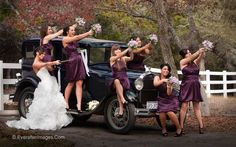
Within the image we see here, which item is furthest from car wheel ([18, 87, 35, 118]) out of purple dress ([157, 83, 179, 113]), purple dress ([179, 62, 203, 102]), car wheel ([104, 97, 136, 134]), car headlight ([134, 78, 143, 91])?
purple dress ([179, 62, 203, 102])

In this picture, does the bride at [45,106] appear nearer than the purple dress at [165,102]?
No

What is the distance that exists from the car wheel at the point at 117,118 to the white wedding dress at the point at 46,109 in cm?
110

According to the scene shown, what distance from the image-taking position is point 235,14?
2061 cm

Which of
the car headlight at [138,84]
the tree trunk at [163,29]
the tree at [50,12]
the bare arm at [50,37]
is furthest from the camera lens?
the tree at [50,12]

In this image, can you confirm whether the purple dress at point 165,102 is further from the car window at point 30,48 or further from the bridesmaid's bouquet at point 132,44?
the car window at point 30,48

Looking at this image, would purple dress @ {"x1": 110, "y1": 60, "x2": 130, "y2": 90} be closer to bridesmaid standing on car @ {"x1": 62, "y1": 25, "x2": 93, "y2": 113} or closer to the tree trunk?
bridesmaid standing on car @ {"x1": 62, "y1": 25, "x2": 93, "y2": 113}

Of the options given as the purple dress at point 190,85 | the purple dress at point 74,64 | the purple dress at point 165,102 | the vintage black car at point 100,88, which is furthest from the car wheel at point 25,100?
the purple dress at point 190,85

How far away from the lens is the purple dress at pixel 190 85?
34.2 feet

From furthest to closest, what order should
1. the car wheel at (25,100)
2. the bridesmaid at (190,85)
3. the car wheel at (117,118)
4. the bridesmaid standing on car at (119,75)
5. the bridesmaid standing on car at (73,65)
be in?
the car wheel at (25,100)
the bridesmaid standing on car at (73,65)
the bridesmaid at (190,85)
the bridesmaid standing on car at (119,75)
the car wheel at (117,118)

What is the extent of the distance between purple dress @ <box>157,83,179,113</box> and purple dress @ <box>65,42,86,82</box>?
6.14 feet

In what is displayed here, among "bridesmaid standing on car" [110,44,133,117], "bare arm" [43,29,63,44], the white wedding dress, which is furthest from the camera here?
"bare arm" [43,29,63,44]

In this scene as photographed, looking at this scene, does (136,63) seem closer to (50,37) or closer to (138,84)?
(138,84)

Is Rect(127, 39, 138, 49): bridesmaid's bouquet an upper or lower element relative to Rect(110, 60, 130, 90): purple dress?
upper

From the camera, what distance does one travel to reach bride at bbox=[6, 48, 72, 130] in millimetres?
10750
